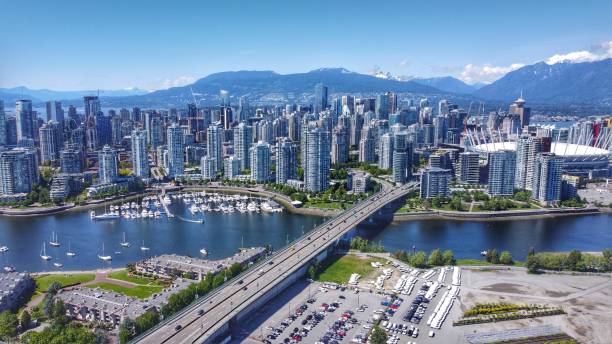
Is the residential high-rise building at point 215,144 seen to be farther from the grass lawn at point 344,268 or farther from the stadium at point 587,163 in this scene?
the grass lawn at point 344,268

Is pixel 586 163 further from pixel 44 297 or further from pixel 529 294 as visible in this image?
pixel 44 297

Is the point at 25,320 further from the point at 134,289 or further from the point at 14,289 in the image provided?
the point at 134,289

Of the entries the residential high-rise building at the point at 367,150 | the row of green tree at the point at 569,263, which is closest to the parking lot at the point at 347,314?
the row of green tree at the point at 569,263

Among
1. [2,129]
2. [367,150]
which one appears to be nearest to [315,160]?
[367,150]

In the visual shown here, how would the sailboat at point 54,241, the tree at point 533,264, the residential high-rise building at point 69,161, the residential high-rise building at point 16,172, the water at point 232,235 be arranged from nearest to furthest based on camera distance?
the tree at point 533,264, the water at point 232,235, the sailboat at point 54,241, the residential high-rise building at point 16,172, the residential high-rise building at point 69,161

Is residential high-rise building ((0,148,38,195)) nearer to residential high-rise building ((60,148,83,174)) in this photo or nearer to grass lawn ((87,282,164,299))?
residential high-rise building ((60,148,83,174))

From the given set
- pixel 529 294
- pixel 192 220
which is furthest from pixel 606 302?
pixel 192 220
